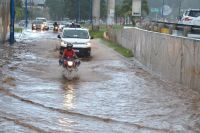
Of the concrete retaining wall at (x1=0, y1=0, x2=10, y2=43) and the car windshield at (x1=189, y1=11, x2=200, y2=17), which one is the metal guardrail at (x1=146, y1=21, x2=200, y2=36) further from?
the concrete retaining wall at (x1=0, y1=0, x2=10, y2=43)

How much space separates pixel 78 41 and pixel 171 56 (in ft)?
36.8

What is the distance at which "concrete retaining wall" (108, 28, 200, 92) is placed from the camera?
17.3m

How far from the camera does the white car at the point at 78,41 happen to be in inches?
1203

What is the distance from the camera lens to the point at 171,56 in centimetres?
2030

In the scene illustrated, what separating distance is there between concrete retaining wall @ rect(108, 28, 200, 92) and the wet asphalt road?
432mm

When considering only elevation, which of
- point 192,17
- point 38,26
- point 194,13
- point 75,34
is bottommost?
point 38,26

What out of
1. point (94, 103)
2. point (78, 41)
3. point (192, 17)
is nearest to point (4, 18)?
point (78, 41)


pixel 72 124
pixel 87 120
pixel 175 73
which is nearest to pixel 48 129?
pixel 72 124

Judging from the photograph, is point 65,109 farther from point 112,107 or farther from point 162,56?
point 162,56

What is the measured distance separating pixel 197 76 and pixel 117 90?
2593 millimetres

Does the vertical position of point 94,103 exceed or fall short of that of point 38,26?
it falls short

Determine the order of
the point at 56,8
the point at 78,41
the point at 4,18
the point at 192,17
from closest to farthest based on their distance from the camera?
1. the point at 78,41
2. the point at 192,17
3. the point at 4,18
4. the point at 56,8

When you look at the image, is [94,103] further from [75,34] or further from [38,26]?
[38,26]

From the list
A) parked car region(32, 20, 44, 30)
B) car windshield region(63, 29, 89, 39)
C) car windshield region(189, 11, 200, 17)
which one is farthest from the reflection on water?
parked car region(32, 20, 44, 30)
